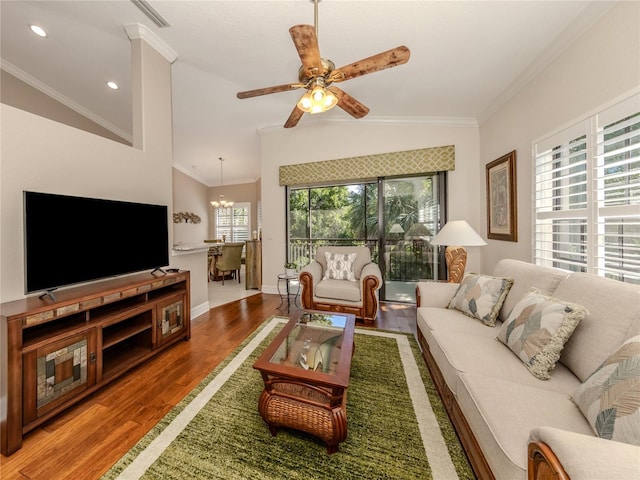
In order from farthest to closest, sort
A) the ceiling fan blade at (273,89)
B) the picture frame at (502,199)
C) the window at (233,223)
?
the window at (233,223) → the picture frame at (502,199) → the ceiling fan blade at (273,89)

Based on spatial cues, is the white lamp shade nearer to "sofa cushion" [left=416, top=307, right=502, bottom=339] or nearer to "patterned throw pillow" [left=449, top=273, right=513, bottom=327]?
"patterned throw pillow" [left=449, top=273, right=513, bottom=327]

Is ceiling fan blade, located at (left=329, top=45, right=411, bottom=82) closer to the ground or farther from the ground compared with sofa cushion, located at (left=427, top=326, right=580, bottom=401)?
farther from the ground

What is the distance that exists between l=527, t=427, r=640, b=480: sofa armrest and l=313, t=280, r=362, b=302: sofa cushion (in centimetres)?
224

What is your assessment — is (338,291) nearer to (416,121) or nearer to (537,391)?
(537,391)

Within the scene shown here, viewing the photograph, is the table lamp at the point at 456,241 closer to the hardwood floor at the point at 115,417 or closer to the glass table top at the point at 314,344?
the glass table top at the point at 314,344

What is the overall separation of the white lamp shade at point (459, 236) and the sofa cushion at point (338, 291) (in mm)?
1127

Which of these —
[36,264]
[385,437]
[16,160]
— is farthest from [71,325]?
[385,437]

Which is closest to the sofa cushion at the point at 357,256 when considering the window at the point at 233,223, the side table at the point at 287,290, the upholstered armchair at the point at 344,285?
the upholstered armchair at the point at 344,285

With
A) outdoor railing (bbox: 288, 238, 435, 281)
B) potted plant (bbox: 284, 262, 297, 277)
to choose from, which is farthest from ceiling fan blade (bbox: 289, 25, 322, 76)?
outdoor railing (bbox: 288, 238, 435, 281)

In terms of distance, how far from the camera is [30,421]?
4.51 feet

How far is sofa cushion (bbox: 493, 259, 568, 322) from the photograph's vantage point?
5.41 ft

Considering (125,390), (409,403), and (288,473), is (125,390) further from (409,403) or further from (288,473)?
(409,403)

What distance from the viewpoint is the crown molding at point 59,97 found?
3.05 meters

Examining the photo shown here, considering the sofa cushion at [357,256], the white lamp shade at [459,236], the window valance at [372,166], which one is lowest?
the sofa cushion at [357,256]
